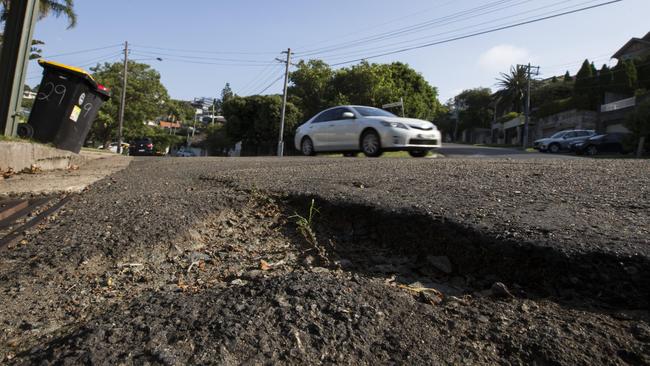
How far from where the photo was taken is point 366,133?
9500mm

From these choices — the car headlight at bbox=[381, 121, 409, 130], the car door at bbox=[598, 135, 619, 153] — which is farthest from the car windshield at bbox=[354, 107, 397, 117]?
the car door at bbox=[598, 135, 619, 153]

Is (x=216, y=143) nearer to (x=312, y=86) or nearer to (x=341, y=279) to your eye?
(x=312, y=86)

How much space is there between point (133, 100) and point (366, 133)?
41.8 metres

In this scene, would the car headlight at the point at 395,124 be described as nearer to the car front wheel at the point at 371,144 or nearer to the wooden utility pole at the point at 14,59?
the car front wheel at the point at 371,144

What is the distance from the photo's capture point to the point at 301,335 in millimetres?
1404

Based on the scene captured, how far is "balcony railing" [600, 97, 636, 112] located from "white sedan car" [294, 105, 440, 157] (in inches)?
1299

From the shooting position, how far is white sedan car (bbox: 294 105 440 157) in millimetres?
8875

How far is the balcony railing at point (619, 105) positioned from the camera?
34.2 metres

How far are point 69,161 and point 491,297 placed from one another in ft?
21.9

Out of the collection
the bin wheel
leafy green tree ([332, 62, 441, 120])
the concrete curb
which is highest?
leafy green tree ([332, 62, 441, 120])

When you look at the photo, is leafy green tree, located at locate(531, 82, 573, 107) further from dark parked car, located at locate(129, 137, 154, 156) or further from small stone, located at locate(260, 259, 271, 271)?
small stone, located at locate(260, 259, 271, 271)

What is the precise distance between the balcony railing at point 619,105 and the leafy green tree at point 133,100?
4263 centimetres

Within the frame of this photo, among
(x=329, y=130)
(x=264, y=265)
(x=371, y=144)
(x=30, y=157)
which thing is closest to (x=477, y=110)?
(x=329, y=130)

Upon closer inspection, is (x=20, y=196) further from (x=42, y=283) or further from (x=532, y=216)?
(x=532, y=216)
